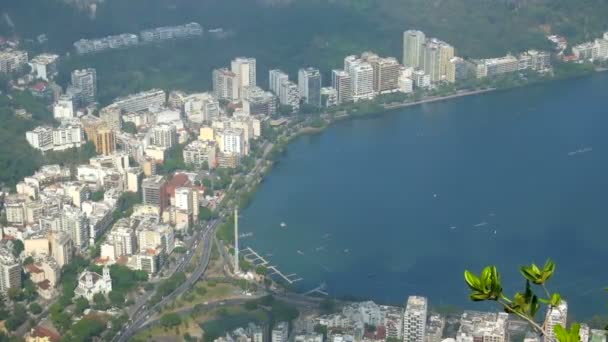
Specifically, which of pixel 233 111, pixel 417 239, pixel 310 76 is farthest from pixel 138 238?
pixel 310 76

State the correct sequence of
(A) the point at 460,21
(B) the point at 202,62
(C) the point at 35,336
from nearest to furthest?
(C) the point at 35,336, (B) the point at 202,62, (A) the point at 460,21

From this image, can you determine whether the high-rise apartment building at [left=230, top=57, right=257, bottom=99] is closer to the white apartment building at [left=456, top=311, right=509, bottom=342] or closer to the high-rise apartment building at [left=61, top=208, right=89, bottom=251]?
the high-rise apartment building at [left=61, top=208, right=89, bottom=251]

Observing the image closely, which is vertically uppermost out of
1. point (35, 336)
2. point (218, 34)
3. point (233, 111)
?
point (218, 34)

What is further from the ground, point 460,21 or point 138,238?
point 460,21

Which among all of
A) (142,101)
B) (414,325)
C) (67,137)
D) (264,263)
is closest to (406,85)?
(142,101)

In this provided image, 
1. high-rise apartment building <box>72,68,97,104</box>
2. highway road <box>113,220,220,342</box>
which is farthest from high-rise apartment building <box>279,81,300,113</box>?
highway road <box>113,220,220,342</box>

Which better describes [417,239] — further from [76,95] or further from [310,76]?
[76,95]

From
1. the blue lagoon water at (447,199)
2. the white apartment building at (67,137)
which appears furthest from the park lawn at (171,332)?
the white apartment building at (67,137)
